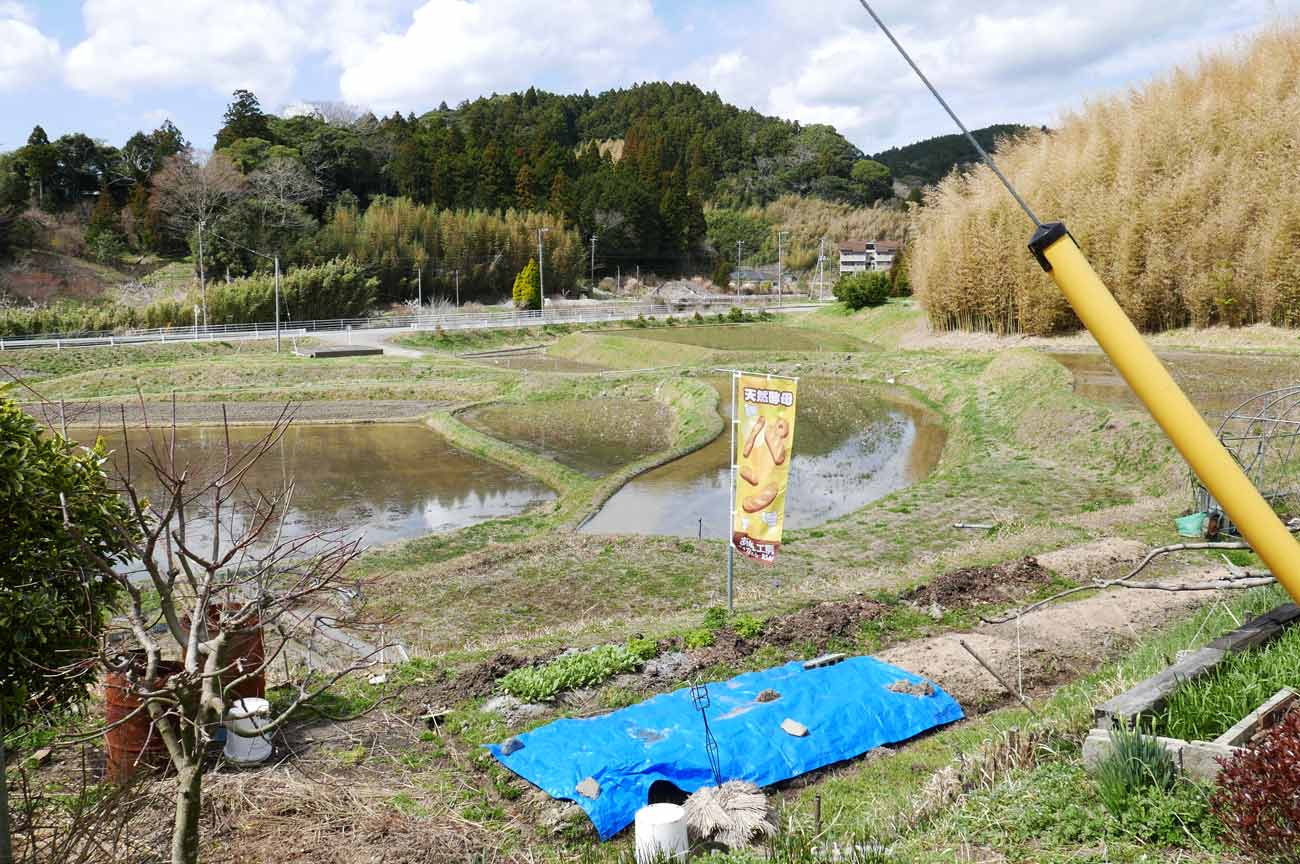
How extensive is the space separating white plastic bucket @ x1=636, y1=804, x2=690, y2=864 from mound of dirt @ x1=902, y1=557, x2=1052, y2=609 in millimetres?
4949

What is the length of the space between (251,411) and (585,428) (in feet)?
31.4

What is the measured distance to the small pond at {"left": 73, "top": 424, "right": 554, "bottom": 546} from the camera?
1511 cm

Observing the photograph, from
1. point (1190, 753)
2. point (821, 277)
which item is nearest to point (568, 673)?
point (1190, 753)

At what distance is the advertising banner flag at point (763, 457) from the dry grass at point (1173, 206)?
70.4ft

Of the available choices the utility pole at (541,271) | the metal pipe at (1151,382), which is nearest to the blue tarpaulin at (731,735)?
the metal pipe at (1151,382)

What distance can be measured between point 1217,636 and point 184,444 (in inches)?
836

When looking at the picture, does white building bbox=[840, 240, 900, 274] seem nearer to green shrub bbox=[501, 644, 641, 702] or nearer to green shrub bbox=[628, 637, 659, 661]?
green shrub bbox=[628, 637, 659, 661]

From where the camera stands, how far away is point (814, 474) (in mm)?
18219

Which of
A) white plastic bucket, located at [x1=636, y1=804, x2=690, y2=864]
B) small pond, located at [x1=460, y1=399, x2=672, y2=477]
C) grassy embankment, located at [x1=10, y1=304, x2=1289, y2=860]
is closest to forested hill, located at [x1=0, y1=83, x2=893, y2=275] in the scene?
small pond, located at [x1=460, y1=399, x2=672, y2=477]

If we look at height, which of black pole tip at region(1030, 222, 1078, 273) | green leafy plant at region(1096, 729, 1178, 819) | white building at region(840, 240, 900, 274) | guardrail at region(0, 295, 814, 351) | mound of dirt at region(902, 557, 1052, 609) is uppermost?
white building at region(840, 240, 900, 274)

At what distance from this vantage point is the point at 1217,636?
19.5ft

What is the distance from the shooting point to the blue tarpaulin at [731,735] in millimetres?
5812

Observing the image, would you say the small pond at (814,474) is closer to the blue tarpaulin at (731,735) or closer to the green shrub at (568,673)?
the green shrub at (568,673)

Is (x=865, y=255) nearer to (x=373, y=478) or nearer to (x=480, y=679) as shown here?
(x=373, y=478)
